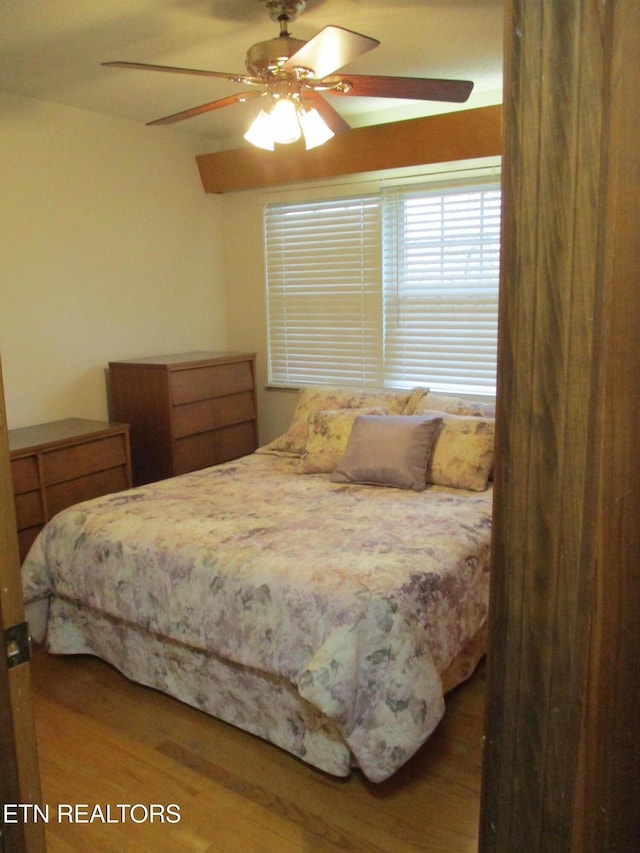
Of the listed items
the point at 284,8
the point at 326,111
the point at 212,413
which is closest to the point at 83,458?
the point at 212,413

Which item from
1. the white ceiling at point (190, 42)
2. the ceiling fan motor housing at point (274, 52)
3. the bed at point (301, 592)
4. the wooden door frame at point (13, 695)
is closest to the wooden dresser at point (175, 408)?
the bed at point (301, 592)

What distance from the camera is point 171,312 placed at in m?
4.27

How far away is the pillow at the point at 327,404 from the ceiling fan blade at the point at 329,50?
5.81 ft

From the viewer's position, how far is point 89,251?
146 inches

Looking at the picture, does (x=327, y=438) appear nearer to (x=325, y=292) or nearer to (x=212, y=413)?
(x=212, y=413)

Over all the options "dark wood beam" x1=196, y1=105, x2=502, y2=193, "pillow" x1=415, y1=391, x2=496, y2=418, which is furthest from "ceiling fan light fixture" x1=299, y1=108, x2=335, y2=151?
"pillow" x1=415, y1=391, x2=496, y2=418

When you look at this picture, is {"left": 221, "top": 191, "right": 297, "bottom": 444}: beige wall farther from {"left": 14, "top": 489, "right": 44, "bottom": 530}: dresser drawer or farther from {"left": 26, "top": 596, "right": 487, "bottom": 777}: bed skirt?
{"left": 26, "top": 596, "right": 487, "bottom": 777}: bed skirt

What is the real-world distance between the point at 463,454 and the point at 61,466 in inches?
73.6

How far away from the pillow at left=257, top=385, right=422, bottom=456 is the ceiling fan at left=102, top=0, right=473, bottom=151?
1.46 meters

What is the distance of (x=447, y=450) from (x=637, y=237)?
259 centimetres

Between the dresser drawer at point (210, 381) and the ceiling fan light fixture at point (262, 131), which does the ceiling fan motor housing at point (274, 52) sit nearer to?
the ceiling fan light fixture at point (262, 131)

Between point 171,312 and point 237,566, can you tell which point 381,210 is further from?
point 237,566

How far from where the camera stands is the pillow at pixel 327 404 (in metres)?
3.54

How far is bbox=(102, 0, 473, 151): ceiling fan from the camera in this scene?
2.04 m
